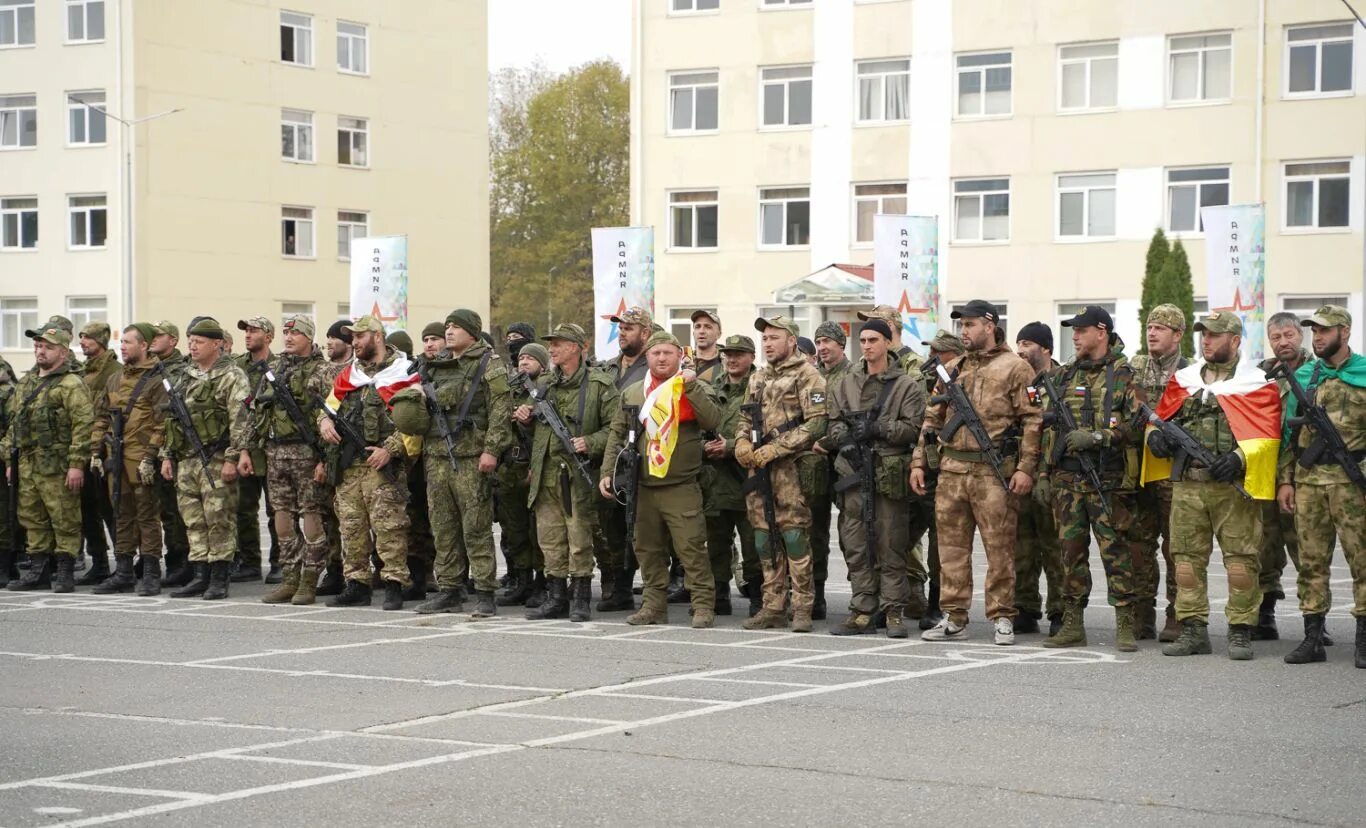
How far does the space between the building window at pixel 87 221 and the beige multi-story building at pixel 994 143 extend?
16.4 meters

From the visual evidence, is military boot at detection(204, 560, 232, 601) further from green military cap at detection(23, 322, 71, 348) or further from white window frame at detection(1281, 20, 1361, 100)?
white window frame at detection(1281, 20, 1361, 100)

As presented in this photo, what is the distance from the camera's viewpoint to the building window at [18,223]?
52.5 metres

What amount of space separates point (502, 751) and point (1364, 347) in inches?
1295

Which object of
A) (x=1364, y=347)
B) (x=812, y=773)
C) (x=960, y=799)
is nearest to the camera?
(x=960, y=799)

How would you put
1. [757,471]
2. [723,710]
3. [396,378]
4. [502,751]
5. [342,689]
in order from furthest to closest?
1. [396,378]
2. [757,471]
3. [342,689]
4. [723,710]
5. [502,751]

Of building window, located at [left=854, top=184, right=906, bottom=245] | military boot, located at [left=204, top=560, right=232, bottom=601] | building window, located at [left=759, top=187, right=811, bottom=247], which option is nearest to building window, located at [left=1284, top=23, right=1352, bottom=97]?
building window, located at [left=854, top=184, right=906, bottom=245]

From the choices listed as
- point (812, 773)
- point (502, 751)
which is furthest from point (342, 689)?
point (812, 773)

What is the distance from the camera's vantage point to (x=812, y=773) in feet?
26.0

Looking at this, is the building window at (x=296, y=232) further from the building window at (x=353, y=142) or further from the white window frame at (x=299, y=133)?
the building window at (x=353, y=142)

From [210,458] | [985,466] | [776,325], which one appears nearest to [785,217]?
[210,458]

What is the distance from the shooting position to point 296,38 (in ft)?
178

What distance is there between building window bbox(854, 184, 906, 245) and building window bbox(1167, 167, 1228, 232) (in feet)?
19.8

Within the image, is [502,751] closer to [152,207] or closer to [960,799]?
[960,799]

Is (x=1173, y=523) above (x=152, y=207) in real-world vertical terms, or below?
below
